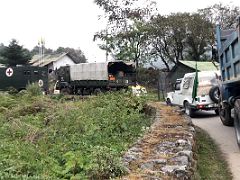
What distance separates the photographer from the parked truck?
9750mm

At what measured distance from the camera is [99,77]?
32781mm

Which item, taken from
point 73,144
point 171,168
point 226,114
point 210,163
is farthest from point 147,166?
point 226,114

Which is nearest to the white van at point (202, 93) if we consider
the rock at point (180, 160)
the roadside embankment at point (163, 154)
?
the roadside embankment at point (163, 154)

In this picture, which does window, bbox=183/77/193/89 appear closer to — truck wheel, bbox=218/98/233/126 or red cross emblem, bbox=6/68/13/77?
truck wheel, bbox=218/98/233/126

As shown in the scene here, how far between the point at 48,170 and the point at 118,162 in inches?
41.3

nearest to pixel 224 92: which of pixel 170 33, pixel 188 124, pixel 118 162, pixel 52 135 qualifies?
pixel 188 124

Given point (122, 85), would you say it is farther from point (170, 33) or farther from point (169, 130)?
point (169, 130)

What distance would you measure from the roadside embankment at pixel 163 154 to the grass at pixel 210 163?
49 centimetres

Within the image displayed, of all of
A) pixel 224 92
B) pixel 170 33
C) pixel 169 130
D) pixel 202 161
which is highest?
pixel 170 33

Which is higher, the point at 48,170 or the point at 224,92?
the point at 224,92

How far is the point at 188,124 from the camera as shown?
36.7 feet

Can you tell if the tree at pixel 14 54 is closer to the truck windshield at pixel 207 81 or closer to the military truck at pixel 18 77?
the military truck at pixel 18 77

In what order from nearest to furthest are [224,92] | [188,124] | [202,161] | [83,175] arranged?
[83,175]
[202,161]
[188,124]
[224,92]

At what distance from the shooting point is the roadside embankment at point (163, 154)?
5785 millimetres
